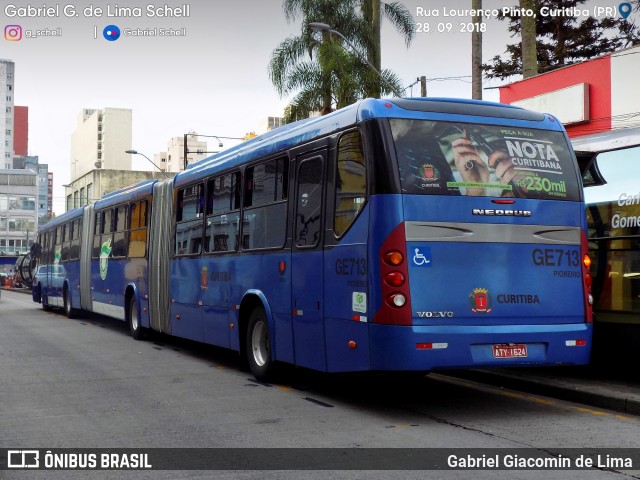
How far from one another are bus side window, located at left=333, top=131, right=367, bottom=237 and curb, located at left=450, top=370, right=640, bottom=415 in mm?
3150

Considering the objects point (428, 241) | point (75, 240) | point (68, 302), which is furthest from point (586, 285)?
point (68, 302)

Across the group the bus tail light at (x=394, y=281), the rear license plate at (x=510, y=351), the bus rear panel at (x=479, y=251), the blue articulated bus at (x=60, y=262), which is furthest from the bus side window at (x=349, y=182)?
the blue articulated bus at (x=60, y=262)

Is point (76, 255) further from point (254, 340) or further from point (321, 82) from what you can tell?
point (254, 340)

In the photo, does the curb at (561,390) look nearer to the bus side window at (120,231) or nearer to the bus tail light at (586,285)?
the bus tail light at (586,285)

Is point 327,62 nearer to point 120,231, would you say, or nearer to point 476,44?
point 476,44

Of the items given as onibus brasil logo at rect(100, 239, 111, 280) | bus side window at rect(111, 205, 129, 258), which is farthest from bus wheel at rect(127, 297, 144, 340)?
onibus brasil logo at rect(100, 239, 111, 280)

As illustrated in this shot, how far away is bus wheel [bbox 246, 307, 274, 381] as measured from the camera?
37.3 feet

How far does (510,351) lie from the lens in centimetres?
884

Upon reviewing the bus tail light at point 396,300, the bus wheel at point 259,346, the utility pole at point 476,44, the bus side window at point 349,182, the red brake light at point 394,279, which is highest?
the utility pole at point 476,44

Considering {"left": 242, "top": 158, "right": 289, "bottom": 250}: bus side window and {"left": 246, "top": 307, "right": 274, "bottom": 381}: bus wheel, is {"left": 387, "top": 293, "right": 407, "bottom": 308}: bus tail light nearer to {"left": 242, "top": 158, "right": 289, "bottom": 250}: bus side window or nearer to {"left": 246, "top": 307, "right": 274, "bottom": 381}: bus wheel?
{"left": 242, "top": 158, "right": 289, "bottom": 250}: bus side window

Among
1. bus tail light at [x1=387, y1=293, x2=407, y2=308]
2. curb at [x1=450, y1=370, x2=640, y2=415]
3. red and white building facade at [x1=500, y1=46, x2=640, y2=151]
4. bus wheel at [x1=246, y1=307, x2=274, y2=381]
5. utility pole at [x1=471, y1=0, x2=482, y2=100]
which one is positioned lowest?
curb at [x1=450, y1=370, x2=640, y2=415]

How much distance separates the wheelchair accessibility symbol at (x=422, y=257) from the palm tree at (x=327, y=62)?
21781mm

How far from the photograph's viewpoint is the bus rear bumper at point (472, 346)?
27.7ft

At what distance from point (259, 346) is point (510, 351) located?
3.91m
